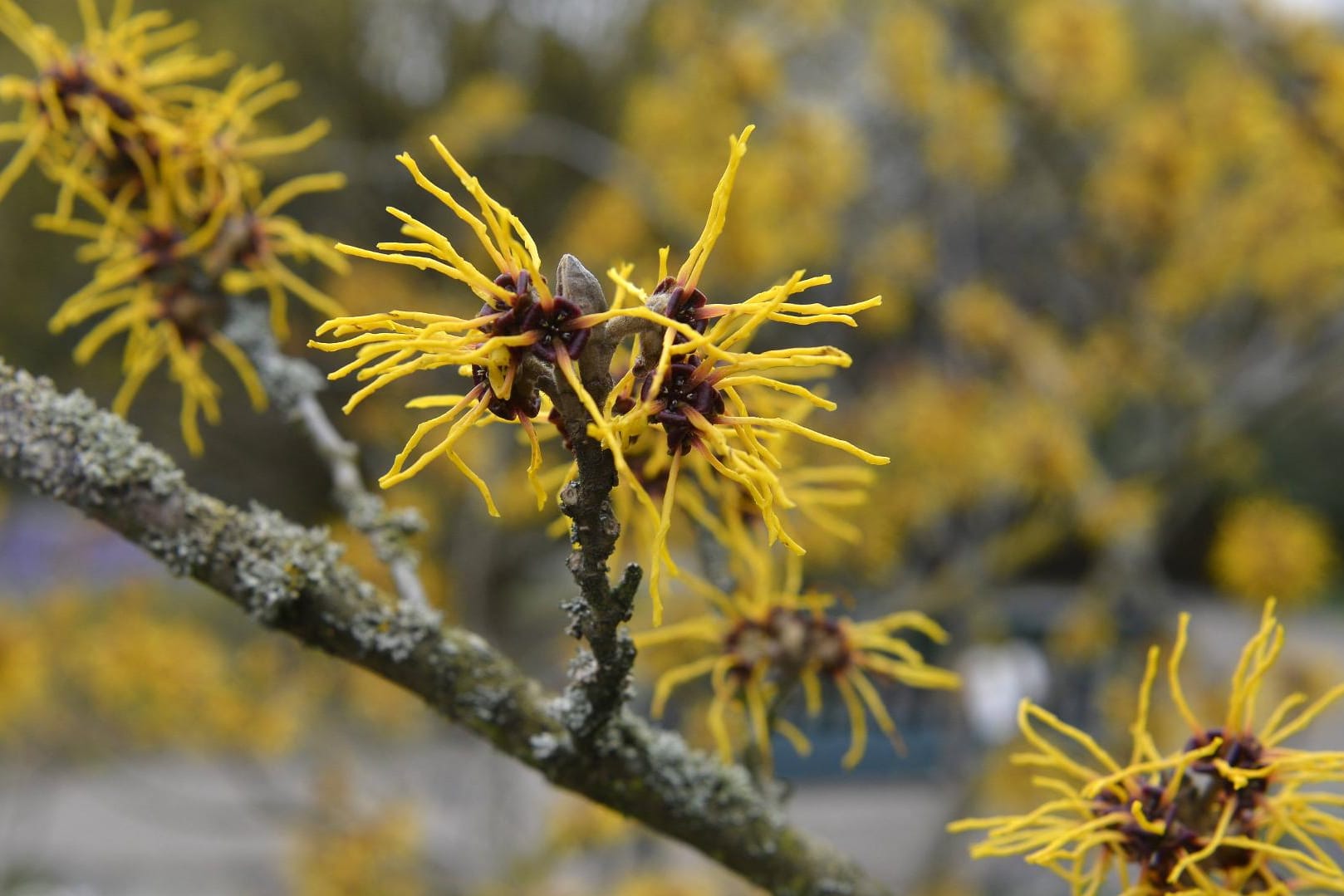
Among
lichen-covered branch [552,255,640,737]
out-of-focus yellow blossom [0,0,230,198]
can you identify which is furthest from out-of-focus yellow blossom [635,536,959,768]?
out-of-focus yellow blossom [0,0,230,198]

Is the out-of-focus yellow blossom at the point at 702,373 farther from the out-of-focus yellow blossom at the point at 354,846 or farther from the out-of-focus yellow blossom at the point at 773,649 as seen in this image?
the out-of-focus yellow blossom at the point at 354,846

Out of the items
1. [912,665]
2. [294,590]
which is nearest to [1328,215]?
[912,665]

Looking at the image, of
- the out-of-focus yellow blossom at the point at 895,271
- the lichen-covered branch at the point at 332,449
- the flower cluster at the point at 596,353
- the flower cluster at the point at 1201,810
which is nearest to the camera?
the flower cluster at the point at 596,353

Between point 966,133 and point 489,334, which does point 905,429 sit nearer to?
point 966,133

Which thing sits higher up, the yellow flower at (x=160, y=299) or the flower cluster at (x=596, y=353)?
the yellow flower at (x=160, y=299)

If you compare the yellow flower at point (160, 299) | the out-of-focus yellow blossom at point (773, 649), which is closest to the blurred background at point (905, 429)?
the out-of-focus yellow blossom at point (773, 649)

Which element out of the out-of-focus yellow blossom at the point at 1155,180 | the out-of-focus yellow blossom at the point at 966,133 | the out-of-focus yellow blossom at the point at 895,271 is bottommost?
the out-of-focus yellow blossom at the point at 1155,180

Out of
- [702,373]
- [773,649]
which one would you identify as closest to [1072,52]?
[773,649]
